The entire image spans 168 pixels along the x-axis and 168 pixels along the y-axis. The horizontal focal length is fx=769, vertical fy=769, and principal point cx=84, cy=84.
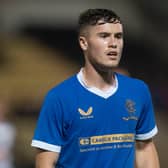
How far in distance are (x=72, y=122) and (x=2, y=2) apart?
1300cm

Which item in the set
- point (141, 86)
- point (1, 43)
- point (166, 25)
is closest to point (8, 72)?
point (1, 43)

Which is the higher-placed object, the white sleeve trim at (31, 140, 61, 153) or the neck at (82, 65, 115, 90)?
the neck at (82, 65, 115, 90)

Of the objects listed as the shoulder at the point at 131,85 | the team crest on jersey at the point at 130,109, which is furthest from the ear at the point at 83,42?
the team crest on jersey at the point at 130,109

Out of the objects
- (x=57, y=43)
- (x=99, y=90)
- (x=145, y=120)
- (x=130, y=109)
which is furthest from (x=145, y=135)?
(x=57, y=43)

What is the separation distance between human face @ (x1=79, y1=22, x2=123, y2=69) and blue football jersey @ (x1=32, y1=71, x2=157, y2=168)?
7.3 inches

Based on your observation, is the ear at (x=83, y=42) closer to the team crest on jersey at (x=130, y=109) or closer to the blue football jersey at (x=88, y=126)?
the blue football jersey at (x=88, y=126)

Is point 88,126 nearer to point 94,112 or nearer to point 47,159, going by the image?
point 94,112

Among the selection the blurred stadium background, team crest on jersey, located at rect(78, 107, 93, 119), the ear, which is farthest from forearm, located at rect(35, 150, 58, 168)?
the blurred stadium background

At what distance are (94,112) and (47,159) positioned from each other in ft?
1.26

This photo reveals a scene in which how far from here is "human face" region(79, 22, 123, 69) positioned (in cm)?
436

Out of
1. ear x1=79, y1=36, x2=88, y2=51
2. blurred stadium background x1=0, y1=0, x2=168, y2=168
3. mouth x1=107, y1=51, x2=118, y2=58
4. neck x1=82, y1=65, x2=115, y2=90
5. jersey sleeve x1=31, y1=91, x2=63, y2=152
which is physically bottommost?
blurred stadium background x1=0, y1=0, x2=168, y2=168

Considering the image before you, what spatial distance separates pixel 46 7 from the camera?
17438 millimetres

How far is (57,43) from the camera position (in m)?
17.2

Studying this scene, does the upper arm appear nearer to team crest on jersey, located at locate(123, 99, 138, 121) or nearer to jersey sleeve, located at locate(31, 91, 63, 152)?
→ jersey sleeve, located at locate(31, 91, 63, 152)
